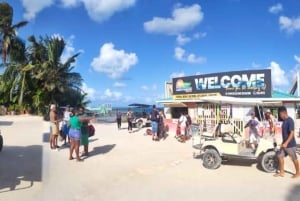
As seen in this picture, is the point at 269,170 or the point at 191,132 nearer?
the point at 269,170

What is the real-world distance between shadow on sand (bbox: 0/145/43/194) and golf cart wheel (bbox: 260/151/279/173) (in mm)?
5657

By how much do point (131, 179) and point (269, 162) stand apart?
3678 millimetres

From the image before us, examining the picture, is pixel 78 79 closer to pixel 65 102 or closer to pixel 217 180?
pixel 65 102

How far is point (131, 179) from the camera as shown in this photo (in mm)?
9922

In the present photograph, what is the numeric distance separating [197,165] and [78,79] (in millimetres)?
31204

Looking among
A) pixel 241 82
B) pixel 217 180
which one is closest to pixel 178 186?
pixel 217 180

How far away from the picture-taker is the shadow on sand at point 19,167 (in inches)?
367

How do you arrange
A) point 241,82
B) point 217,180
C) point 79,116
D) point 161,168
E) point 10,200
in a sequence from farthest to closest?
point 241,82 < point 79,116 < point 161,168 < point 217,180 < point 10,200

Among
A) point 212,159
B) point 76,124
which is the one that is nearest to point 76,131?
point 76,124

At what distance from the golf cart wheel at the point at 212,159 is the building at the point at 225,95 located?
11.7m

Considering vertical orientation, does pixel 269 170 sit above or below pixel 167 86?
below

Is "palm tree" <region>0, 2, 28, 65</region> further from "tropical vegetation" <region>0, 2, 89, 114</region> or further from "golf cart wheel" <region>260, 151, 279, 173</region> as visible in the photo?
"golf cart wheel" <region>260, 151, 279, 173</region>

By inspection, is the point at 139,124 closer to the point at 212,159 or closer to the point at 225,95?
the point at 225,95

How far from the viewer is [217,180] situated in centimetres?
986
